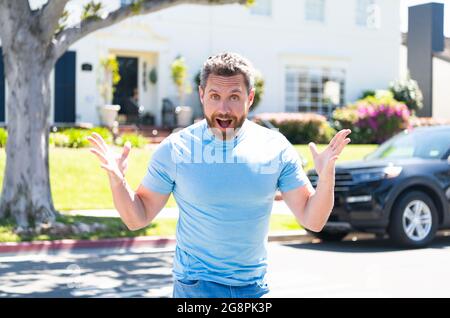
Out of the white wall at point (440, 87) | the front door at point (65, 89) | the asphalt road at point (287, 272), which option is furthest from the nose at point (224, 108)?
the white wall at point (440, 87)

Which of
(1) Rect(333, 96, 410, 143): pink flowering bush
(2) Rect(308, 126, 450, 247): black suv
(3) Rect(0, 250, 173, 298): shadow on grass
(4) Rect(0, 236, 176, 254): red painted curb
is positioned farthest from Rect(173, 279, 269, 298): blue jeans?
(1) Rect(333, 96, 410, 143): pink flowering bush

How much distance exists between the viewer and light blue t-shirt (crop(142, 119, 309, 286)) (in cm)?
339

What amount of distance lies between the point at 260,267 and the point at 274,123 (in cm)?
2238

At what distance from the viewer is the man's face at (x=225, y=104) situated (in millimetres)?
3471

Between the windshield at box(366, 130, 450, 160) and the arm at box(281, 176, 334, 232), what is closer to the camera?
the arm at box(281, 176, 334, 232)

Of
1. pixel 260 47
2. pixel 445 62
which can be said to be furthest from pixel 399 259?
pixel 445 62

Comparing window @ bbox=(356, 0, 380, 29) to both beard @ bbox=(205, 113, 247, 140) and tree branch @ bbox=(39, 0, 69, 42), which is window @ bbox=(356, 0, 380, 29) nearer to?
tree branch @ bbox=(39, 0, 69, 42)

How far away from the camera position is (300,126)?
83.7ft

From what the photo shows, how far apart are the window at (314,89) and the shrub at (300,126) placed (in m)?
4.19

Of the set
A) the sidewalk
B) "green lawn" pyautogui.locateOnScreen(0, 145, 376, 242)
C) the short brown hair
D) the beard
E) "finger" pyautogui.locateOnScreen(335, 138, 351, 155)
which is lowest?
the sidewalk

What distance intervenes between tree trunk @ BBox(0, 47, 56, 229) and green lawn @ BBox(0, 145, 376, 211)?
2.70 meters

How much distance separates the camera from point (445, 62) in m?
36.1

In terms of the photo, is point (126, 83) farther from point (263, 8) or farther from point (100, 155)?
point (100, 155)

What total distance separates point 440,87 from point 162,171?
113ft
